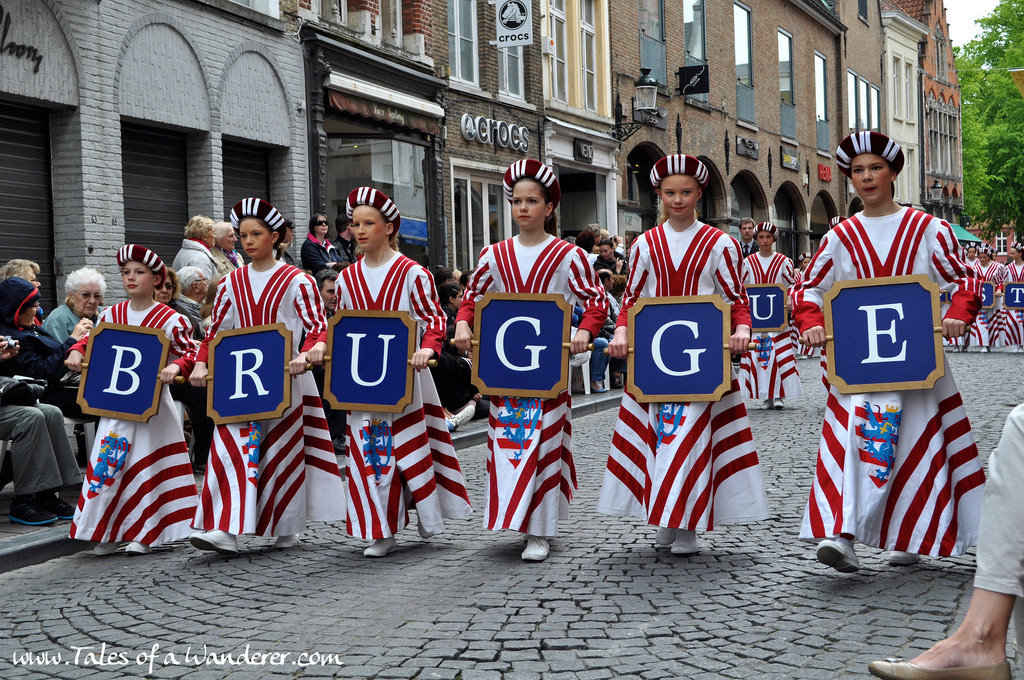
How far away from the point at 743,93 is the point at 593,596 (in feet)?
96.0

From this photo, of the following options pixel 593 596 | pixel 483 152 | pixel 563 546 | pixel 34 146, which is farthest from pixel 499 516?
pixel 483 152

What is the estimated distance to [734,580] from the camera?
518cm

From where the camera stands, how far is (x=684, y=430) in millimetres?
5617

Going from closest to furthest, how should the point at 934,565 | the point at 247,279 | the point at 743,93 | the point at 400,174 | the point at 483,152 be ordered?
the point at 934,565, the point at 247,279, the point at 400,174, the point at 483,152, the point at 743,93

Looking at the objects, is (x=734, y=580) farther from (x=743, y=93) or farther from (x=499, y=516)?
(x=743, y=93)

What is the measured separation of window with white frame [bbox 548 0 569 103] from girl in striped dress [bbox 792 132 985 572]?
57.4 feet

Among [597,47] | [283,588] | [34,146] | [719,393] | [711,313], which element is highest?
[597,47]

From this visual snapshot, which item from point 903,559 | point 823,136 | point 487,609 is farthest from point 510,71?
point 823,136

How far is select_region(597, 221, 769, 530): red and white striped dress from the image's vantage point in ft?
18.3

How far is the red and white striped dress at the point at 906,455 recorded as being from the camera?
508 centimetres

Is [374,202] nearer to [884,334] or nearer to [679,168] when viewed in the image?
[679,168]

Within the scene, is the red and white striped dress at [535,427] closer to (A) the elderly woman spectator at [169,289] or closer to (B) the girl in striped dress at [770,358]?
(A) the elderly woman spectator at [169,289]

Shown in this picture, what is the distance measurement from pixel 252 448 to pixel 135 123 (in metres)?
7.65

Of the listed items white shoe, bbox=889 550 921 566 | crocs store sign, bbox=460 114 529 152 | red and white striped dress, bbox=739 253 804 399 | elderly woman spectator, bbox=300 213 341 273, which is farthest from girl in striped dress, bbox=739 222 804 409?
crocs store sign, bbox=460 114 529 152
